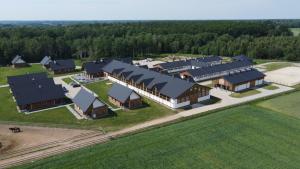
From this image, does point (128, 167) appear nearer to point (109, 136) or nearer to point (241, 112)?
point (109, 136)

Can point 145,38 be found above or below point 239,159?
above

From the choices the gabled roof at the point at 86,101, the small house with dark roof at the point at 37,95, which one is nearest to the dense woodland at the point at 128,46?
the small house with dark roof at the point at 37,95

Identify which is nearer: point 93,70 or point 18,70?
point 93,70

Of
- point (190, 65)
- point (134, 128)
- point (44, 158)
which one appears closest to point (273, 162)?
point (134, 128)

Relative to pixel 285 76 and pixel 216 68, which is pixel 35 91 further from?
pixel 285 76

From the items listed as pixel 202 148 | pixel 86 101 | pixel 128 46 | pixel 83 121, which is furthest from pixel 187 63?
pixel 202 148

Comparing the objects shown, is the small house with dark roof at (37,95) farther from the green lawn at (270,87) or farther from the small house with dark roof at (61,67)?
the green lawn at (270,87)
